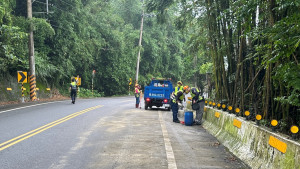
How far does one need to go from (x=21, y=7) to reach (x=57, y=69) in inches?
236

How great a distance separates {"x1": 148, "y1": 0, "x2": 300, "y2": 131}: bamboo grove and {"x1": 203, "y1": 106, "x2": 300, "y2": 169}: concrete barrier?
0.58 m

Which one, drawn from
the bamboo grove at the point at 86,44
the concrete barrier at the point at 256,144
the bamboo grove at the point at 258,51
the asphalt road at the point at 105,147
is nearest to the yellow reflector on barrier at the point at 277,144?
the concrete barrier at the point at 256,144

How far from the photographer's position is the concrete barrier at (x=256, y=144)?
5.03m

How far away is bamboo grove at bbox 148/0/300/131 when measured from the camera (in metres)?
5.61

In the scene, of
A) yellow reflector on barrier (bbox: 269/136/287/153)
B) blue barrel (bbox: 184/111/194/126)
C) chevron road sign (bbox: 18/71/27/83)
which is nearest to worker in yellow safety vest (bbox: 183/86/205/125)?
blue barrel (bbox: 184/111/194/126)

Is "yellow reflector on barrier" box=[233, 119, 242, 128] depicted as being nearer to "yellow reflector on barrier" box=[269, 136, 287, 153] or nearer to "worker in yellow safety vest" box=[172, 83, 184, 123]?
"yellow reflector on barrier" box=[269, 136, 287, 153]

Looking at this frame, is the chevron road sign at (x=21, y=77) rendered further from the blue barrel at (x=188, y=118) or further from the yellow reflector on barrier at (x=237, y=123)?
the yellow reflector on barrier at (x=237, y=123)

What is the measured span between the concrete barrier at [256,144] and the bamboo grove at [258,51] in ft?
1.90

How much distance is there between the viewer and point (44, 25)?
23.6 metres

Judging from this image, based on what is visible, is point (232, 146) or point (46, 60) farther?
point (46, 60)

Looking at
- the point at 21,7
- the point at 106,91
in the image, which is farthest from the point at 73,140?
the point at 106,91

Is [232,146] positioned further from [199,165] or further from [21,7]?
[21,7]

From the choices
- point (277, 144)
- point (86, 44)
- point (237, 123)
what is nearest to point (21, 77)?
point (86, 44)

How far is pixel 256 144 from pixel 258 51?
214 centimetres
